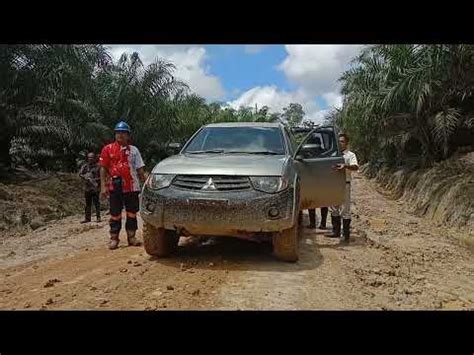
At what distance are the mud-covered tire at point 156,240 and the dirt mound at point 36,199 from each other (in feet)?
20.1

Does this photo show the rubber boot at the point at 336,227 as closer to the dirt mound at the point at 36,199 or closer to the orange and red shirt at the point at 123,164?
the orange and red shirt at the point at 123,164

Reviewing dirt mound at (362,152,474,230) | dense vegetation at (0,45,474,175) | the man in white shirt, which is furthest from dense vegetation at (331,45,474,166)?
the man in white shirt

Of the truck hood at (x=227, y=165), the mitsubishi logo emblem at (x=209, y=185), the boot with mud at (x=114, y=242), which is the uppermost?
the truck hood at (x=227, y=165)

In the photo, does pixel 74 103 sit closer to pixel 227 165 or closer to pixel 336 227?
pixel 336 227

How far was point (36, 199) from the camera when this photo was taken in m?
13.5

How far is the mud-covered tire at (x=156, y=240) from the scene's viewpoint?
6172 mm

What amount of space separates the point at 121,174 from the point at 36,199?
7.40 metres

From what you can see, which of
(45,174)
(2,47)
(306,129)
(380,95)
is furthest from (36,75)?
(380,95)

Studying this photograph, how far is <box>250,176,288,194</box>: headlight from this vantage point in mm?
5676

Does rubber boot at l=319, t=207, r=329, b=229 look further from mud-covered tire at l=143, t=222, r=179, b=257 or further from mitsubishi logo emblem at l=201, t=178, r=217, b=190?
mitsubishi logo emblem at l=201, t=178, r=217, b=190

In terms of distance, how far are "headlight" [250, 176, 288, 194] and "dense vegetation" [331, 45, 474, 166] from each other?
9.15 m

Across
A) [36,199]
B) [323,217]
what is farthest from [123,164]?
[36,199]

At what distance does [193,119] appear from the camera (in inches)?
1216

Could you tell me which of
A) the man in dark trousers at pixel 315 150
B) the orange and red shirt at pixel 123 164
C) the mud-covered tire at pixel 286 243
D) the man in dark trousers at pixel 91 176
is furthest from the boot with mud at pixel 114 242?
the man in dark trousers at pixel 91 176
